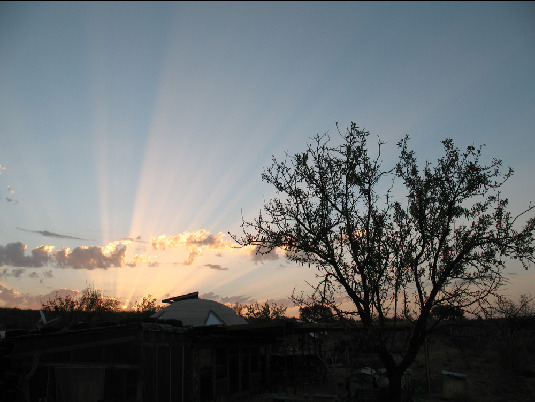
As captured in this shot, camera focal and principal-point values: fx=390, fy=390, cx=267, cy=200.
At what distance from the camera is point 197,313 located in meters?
29.6

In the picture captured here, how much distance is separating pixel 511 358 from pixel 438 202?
23076 millimetres

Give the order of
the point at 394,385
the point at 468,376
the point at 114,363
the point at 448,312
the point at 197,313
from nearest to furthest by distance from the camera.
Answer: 1. the point at 448,312
2. the point at 394,385
3. the point at 114,363
4. the point at 468,376
5. the point at 197,313

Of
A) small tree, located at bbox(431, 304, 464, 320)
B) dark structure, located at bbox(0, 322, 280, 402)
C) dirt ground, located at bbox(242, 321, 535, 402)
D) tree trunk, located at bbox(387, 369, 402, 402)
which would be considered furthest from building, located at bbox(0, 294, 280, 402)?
small tree, located at bbox(431, 304, 464, 320)

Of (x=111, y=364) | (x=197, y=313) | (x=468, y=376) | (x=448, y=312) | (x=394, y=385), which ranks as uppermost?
(x=448, y=312)

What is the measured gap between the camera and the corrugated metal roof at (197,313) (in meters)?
28.7

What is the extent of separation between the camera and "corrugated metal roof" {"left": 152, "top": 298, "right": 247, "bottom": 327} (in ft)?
94.1

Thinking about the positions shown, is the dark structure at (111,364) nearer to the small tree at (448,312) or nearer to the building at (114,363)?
the building at (114,363)

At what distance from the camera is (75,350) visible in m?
15.2

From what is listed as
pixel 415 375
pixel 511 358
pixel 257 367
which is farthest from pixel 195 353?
pixel 511 358

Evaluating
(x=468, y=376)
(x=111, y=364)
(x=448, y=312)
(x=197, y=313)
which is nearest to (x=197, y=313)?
(x=197, y=313)

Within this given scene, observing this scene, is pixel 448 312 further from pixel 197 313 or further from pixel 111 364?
pixel 197 313

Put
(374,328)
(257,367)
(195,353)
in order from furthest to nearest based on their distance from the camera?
(257,367), (195,353), (374,328)

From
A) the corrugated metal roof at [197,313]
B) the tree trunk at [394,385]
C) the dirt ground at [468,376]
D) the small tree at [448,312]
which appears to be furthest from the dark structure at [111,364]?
the corrugated metal roof at [197,313]

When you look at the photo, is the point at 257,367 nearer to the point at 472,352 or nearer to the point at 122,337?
the point at 122,337
